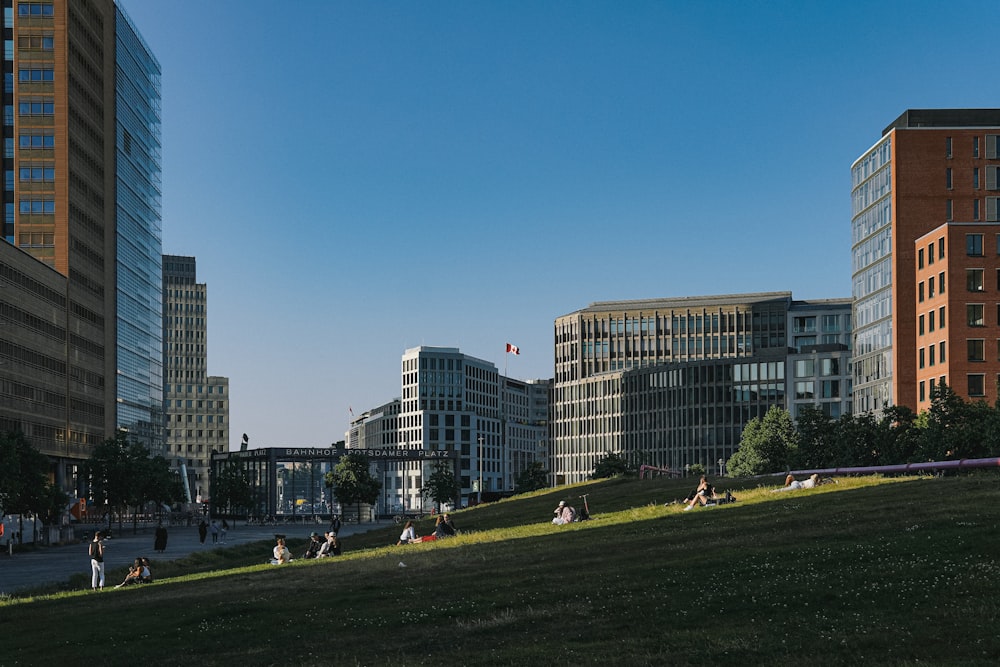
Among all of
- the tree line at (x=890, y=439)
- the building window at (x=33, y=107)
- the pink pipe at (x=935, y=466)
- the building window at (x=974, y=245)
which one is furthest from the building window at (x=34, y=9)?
the pink pipe at (x=935, y=466)

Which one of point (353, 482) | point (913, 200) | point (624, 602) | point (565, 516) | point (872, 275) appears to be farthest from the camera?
point (353, 482)

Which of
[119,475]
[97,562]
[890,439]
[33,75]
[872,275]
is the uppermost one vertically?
[33,75]

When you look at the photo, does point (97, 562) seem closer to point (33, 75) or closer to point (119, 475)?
point (119, 475)

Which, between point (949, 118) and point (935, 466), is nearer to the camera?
point (935, 466)

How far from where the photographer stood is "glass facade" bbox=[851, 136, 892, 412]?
144 m

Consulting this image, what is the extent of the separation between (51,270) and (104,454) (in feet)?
112

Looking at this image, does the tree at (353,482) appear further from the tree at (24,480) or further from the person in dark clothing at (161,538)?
the person in dark clothing at (161,538)

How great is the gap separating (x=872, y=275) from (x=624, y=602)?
440 feet

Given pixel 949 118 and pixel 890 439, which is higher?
pixel 949 118

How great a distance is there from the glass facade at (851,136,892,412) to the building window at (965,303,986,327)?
1850 cm

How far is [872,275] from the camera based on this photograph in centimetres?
15088

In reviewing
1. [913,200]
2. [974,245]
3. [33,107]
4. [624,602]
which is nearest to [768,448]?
[974,245]

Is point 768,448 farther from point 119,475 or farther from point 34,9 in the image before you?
point 34,9

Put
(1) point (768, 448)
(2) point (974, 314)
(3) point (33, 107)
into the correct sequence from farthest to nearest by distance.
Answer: (3) point (33, 107)
(1) point (768, 448)
(2) point (974, 314)
